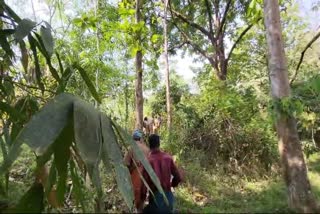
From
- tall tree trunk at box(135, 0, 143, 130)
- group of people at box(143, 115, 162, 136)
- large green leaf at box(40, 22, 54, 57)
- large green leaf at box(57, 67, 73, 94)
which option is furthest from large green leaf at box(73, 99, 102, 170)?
group of people at box(143, 115, 162, 136)

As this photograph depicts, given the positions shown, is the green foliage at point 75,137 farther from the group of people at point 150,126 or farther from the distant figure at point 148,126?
the distant figure at point 148,126

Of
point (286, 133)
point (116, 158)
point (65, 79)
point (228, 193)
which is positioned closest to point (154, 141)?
point (286, 133)

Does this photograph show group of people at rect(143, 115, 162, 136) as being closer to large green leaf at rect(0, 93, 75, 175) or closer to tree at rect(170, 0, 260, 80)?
tree at rect(170, 0, 260, 80)

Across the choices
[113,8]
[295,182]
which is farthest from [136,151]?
[113,8]

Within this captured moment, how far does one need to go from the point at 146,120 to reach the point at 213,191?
10.9 feet

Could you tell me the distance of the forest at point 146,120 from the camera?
1021 millimetres

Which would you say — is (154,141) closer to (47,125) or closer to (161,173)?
(161,173)

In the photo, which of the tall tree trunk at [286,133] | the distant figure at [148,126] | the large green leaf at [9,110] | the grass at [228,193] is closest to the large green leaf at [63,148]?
the large green leaf at [9,110]

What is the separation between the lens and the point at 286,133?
17.0ft

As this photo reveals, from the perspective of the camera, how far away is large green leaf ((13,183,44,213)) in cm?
89

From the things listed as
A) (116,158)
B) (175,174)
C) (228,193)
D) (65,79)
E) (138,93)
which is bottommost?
(228,193)

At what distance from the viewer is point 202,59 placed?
15211 mm

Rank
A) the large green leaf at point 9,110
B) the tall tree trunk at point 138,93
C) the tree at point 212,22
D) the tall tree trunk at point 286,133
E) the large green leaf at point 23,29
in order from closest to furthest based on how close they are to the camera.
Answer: the large green leaf at point 23,29 → the large green leaf at point 9,110 → the tall tree trunk at point 286,133 → the tall tree trunk at point 138,93 → the tree at point 212,22

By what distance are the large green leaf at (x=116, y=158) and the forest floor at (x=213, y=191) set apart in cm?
439
